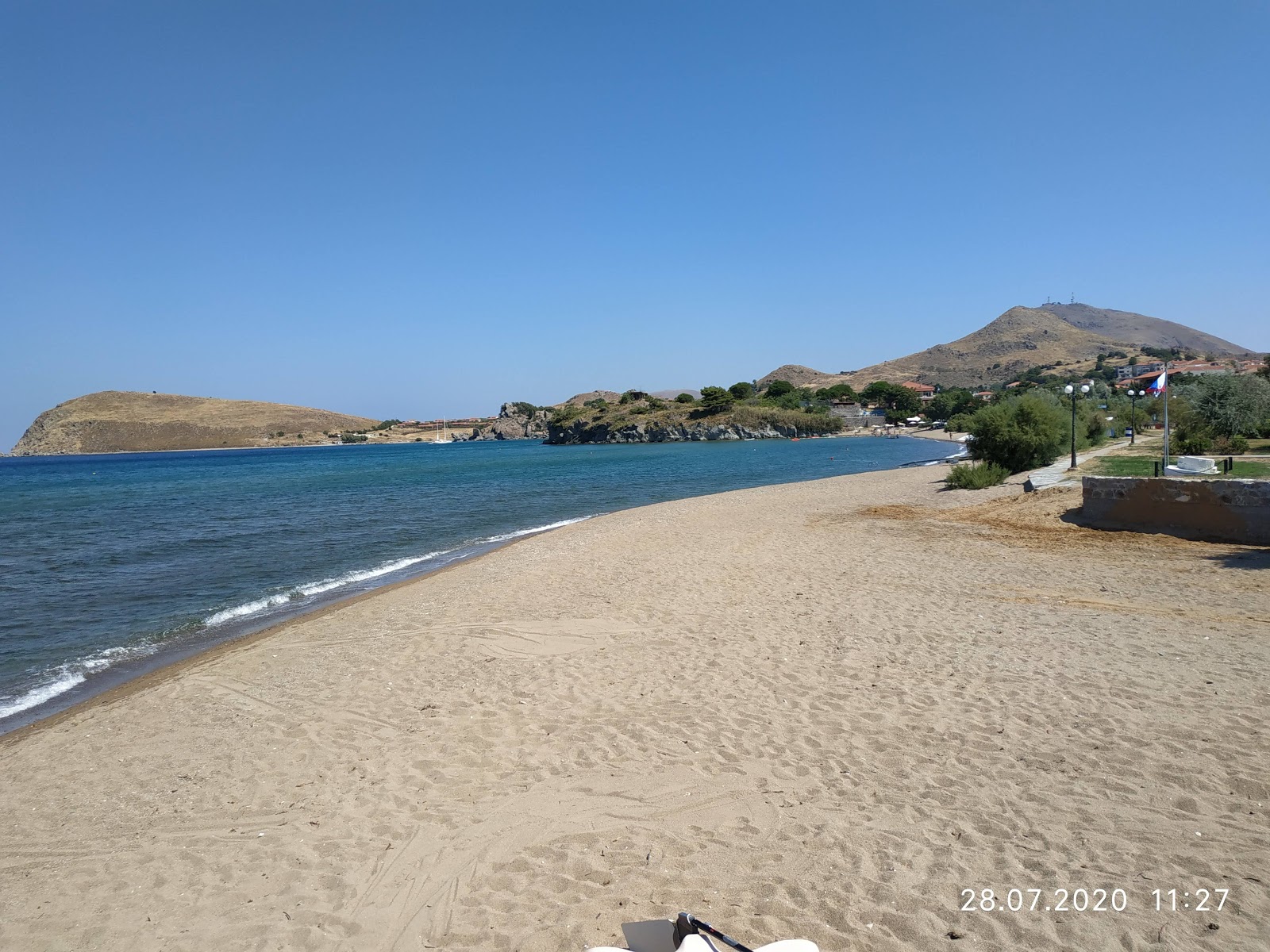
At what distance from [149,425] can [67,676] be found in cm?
15543

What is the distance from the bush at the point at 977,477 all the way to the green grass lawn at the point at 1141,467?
2614 millimetres

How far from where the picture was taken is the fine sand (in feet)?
11.4

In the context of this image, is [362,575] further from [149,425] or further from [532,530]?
[149,425]

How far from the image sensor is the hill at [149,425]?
134 metres

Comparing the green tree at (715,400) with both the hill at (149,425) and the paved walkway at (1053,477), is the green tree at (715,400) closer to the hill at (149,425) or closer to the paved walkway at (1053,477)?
the hill at (149,425)

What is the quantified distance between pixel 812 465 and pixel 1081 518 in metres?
32.7

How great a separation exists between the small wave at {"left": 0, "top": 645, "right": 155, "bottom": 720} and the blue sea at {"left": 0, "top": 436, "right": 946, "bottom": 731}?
27 millimetres

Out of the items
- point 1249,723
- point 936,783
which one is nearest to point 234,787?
point 936,783

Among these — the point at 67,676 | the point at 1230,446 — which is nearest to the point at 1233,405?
the point at 1230,446

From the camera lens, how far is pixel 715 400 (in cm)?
12850

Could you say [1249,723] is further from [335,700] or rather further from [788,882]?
[335,700]

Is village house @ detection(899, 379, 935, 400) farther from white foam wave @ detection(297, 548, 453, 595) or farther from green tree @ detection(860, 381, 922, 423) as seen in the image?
white foam wave @ detection(297, 548, 453, 595)

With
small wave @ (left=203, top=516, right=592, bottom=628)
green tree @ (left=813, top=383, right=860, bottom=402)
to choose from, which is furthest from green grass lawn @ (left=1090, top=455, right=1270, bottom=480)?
green tree @ (left=813, top=383, right=860, bottom=402)

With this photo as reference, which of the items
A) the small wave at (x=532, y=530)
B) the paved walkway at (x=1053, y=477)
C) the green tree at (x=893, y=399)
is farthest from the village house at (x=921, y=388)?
the small wave at (x=532, y=530)
